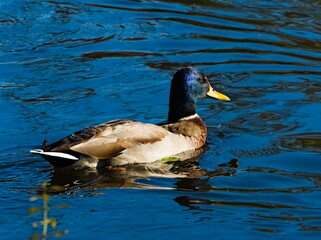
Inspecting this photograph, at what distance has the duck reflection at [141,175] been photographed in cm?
→ 812

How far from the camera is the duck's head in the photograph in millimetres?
9797

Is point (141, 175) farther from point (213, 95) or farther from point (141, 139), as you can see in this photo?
point (213, 95)

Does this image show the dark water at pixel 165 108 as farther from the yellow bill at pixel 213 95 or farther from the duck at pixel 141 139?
the yellow bill at pixel 213 95

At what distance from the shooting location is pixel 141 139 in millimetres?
8898

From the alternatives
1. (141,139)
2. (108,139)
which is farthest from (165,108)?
(108,139)

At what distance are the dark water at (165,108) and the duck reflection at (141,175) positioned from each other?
0.07 feet

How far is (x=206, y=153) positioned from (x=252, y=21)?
548 cm

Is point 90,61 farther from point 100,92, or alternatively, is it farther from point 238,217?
point 238,217

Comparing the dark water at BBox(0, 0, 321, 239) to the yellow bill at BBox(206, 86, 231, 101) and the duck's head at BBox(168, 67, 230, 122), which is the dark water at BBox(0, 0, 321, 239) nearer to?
the yellow bill at BBox(206, 86, 231, 101)

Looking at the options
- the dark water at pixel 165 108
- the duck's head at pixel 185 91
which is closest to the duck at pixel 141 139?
the duck's head at pixel 185 91

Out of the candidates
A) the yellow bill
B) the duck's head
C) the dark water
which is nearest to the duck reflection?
the dark water

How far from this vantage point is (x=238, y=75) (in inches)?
472

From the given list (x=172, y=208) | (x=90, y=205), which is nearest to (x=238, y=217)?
(x=172, y=208)

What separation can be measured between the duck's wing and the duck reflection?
22 centimetres
